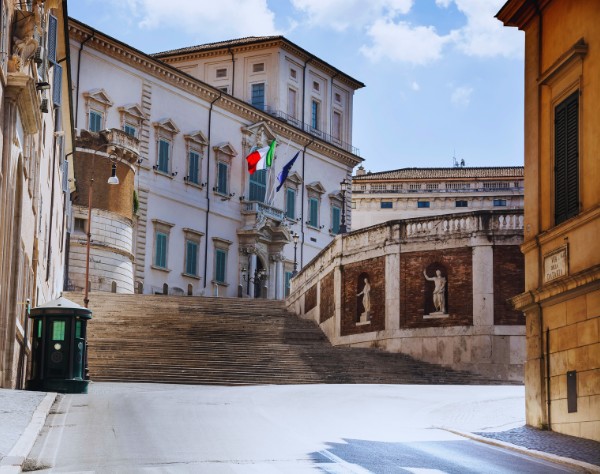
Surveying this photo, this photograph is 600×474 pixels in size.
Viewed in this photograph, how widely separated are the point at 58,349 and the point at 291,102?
52.6 meters

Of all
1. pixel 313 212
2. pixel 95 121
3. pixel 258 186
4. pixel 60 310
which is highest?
pixel 95 121

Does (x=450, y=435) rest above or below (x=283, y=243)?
below

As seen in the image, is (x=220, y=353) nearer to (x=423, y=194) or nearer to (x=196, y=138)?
(x=196, y=138)

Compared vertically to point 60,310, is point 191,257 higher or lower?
higher

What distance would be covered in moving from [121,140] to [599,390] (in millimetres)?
41307

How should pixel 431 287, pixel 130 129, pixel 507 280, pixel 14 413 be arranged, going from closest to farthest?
pixel 14 413, pixel 507 280, pixel 431 287, pixel 130 129

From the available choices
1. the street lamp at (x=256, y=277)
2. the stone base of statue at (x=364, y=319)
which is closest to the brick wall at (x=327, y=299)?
the stone base of statue at (x=364, y=319)

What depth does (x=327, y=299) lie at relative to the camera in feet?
153

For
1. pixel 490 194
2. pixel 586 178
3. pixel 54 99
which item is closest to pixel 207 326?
pixel 54 99

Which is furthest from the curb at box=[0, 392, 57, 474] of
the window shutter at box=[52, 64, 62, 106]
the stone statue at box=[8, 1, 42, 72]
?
the window shutter at box=[52, 64, 62, 106]

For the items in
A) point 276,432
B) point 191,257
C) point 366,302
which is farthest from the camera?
point 191,257

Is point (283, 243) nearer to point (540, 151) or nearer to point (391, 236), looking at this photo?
point (391, 236)

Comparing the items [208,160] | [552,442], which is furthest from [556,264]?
[208,160]

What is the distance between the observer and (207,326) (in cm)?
4141
